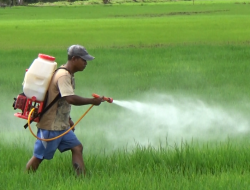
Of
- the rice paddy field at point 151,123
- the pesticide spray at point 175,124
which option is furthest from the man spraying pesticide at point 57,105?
the pesticide spray at point 175,124

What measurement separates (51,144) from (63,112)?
0.86 ft

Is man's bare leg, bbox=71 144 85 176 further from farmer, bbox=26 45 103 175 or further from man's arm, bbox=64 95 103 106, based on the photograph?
man's arm, bbox=64 95 103 106

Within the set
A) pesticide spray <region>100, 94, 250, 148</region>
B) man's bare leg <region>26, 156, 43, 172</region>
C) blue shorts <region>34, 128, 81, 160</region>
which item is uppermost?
pesticide spray <region>100, 94, 250, 148</region>

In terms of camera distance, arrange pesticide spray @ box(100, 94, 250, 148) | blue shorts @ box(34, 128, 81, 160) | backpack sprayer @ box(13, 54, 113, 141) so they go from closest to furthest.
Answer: backpack sprayer @ box(13, 54, 113, 141), blue shorts @ box(34, 128, 81, 160), pesticide spray @ box(100, 94, 250, 148)

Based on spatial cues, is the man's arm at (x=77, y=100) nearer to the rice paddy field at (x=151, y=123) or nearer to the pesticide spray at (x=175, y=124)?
the rice paddy field at (x=151, y=123)

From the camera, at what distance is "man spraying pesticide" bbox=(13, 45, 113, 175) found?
432 cm

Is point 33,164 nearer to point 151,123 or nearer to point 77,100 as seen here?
point 77,100

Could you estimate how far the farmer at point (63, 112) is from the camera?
4.33 meters

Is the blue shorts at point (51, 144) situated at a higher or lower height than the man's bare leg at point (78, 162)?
higher

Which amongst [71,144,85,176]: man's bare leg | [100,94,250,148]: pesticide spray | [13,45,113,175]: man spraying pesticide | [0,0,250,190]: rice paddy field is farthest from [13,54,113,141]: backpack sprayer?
[100,94,250,148]: pesticide spray

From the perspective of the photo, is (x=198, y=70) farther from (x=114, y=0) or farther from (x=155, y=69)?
(x=114, y=0)

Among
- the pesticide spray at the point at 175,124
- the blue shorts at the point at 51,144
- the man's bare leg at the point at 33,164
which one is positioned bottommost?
the man's bare leg at the point at 33,164

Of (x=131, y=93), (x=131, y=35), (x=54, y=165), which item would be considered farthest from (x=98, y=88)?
(x=131, y=35)

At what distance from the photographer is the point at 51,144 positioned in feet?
14.8
